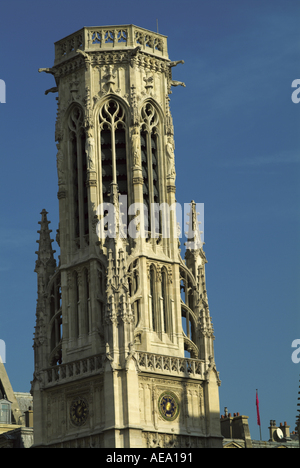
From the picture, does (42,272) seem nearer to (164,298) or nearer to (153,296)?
(153,296)

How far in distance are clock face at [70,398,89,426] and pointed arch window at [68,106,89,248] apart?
1006 cm

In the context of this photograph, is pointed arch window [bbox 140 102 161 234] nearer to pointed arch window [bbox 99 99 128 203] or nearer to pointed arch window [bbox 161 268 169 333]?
pointed arch window [bbox 99 99 128 203]

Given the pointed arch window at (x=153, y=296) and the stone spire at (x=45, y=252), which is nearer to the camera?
the pointed arch window at (x=153, y=296)

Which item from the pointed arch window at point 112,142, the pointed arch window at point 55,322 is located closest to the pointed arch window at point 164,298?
the pointed arch window at point 112,142

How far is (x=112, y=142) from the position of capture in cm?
8312

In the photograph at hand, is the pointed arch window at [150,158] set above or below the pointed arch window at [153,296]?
above

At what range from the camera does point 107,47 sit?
8394cm

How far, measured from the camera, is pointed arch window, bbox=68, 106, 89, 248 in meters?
82.8

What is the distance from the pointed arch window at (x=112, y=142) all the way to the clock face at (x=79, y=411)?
13.7 meters

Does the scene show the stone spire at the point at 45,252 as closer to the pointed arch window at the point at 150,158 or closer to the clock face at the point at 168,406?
the pointed arch window at the point at 150,158

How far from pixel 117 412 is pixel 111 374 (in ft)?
7.49

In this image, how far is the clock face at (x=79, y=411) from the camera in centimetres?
7881

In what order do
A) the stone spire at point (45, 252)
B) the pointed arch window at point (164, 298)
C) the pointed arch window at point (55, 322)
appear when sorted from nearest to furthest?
the pointed arch window at point (164, 298)
the pointed arch window at point (55, 322)
the stone spire at point (45, 252)
